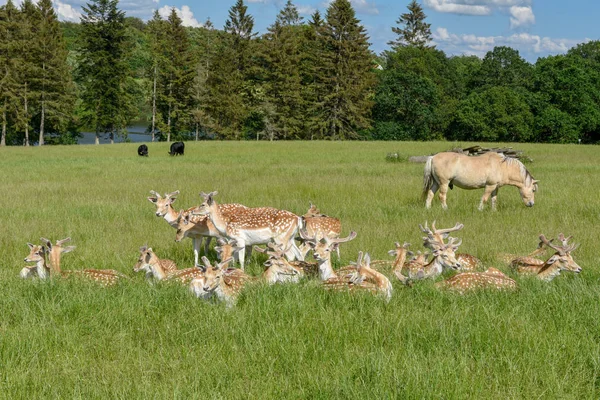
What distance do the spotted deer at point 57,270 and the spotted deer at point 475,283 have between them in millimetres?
3785

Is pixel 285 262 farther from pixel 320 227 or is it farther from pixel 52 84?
pixel 52 84

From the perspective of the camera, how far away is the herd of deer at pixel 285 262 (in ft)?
19.6

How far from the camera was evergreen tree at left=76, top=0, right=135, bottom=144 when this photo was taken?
52969 mm

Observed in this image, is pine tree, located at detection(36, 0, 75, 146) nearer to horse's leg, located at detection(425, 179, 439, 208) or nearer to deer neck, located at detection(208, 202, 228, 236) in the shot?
horse's leg, located at detection(425, 179, 439, 208)

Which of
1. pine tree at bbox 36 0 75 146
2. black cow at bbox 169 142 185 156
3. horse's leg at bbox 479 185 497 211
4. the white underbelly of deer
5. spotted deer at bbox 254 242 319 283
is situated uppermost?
pine tree at bbox 36 0 75 146

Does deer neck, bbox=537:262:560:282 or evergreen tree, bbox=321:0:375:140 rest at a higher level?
evergreen tree, bbox=321:0:375:140

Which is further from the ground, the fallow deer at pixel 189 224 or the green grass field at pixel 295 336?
the fallow deer at pixel 189 224

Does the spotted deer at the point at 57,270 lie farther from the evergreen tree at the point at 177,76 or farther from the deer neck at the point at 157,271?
the evergreen tree at the point at 177,76

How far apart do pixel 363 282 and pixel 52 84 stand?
51.2 metres

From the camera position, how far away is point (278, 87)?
58094mm

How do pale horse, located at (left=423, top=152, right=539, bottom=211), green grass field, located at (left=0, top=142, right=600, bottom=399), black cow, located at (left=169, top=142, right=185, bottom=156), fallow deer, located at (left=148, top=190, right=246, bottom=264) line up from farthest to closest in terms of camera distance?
1. black cow, located at (left=169, top=142, right=185, bottom=156)
2. pale horse, located at (left=423, top=152, right=539, bottom=211)
3. fallow deer, located at (left=148, top=190, right=246, bottom=264)
4. green grass field, located at (left=0, top=142, right=600, bottom=399)

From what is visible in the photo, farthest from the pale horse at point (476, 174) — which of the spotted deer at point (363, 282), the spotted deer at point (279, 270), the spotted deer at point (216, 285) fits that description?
the spotted deer at point (216, 285)

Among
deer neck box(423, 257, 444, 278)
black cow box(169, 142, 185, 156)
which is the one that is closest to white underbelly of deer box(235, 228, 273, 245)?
deer neck box(423, 257, 444, 278)

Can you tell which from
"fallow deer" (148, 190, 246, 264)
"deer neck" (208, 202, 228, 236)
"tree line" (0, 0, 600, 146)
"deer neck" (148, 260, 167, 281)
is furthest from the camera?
"tree line" (0, 0, 600, 146)
